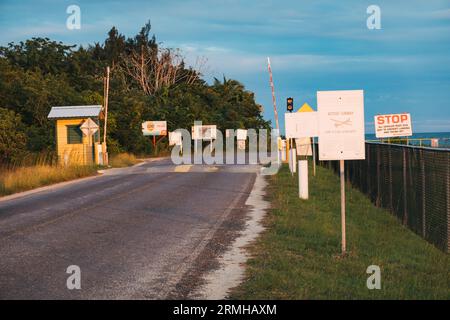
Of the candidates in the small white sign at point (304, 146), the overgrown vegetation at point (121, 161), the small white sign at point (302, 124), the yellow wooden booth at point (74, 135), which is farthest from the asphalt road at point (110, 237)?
the overgrown vegetation at point (121, 161)

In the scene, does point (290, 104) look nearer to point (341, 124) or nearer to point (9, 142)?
point (9, 142)

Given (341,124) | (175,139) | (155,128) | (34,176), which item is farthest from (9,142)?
(341,124)

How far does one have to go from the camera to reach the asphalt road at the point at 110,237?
9.07 metres

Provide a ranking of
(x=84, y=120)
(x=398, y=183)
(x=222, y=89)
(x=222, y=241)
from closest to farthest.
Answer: (x=222, y=241), (x=398, y=183), (x=84, y=120), (x=222, y=89)

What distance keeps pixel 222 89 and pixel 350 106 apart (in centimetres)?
7970

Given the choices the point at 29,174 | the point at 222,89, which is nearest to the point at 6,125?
the point at 29,174

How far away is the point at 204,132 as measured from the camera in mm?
69688

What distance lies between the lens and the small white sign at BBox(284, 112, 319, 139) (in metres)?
24.6

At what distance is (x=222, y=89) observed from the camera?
294ft

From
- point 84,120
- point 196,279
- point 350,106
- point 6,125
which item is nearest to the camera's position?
point 196,279

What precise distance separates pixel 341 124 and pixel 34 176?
19.9m

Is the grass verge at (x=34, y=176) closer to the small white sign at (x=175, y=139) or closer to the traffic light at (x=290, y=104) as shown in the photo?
the traffic light at (x=290, y=104)

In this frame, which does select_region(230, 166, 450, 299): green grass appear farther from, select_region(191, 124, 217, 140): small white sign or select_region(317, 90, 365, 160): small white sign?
select_region(191, 124, 217, 140): small white sign
